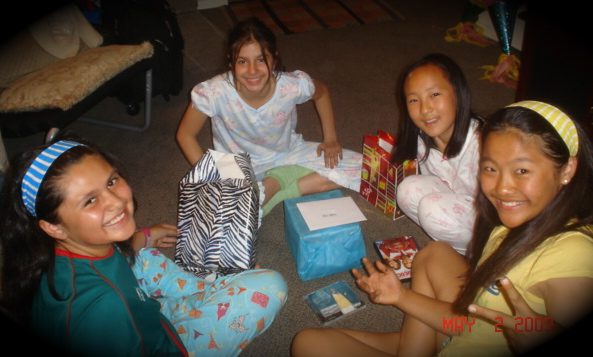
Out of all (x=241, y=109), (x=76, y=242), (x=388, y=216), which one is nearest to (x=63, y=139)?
(x=76, y=242)

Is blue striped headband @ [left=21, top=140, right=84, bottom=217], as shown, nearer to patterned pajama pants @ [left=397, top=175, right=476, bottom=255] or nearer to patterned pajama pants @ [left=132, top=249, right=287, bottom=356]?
patterned pajama pants @ [left=132, top=249, right=287, bottom=356]

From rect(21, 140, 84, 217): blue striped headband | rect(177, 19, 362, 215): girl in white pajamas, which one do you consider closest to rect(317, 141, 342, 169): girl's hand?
rect(177, 19, 362, 215): girl in white pajamas

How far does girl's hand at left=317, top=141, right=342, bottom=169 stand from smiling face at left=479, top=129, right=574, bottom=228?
100 centimetres

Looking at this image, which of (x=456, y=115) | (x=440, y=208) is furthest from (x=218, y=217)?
(x=456, y=115)

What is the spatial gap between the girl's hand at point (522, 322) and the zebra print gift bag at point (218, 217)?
82cm

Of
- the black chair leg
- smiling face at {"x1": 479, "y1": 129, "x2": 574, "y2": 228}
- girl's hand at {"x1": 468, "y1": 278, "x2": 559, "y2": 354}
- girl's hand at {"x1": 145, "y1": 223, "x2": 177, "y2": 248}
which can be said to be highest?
smiling face at {"x1": 479, "y1": 129, "x2": 574, "y2": 228}

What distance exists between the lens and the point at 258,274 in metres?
1.37

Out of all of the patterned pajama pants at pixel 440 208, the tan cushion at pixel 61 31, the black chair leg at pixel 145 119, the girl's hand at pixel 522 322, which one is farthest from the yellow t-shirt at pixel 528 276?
the tan cushion at pixel 61 31

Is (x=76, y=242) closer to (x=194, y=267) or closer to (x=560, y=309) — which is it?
(x=194, y=267)

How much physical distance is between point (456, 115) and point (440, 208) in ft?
1.12

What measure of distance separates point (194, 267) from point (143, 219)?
0.56 metres

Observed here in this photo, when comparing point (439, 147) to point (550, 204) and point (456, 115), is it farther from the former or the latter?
point (550, 204)

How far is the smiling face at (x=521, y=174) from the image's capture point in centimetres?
96

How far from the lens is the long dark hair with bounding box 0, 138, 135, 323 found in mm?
996
